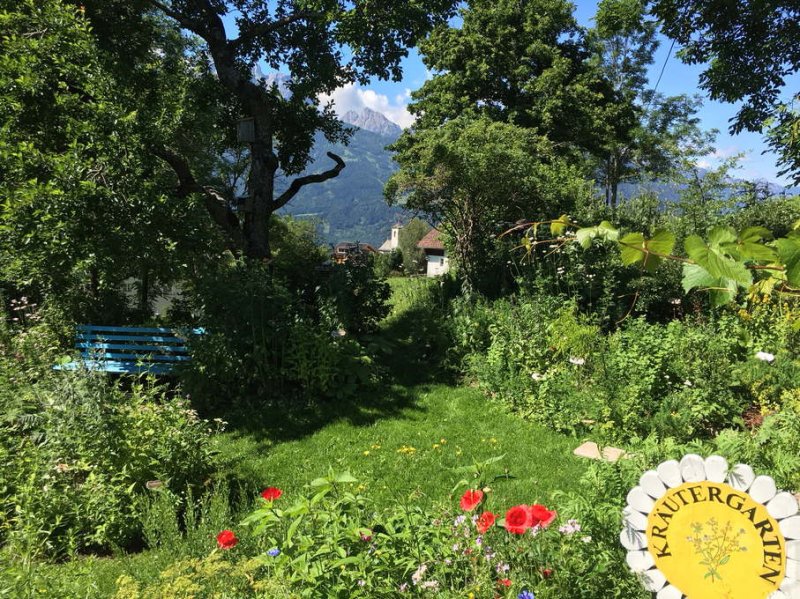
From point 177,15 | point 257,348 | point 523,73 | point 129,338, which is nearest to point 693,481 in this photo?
point 257,348

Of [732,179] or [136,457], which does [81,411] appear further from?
[732,179]

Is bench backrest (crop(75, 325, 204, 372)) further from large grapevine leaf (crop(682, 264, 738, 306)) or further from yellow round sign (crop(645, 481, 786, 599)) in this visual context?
large grapevine leaf (crop(682, 264, 738, 306))

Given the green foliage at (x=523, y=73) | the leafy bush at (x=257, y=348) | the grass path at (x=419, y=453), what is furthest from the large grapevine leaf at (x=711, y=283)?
the green foliage at (x=523, y=73)

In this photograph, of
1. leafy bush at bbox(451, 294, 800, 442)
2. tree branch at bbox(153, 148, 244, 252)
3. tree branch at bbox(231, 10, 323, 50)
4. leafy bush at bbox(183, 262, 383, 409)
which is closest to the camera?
leafy bush at bbox(451, 294, 800, 442)

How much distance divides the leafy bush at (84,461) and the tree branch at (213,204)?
4292 mm

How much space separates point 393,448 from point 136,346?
12.0 ft

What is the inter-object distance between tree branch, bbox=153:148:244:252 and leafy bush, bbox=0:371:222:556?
4.29 m

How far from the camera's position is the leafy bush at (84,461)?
2.99m

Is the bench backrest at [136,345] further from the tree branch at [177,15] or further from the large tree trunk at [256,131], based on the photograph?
the tree branch at [177,15]

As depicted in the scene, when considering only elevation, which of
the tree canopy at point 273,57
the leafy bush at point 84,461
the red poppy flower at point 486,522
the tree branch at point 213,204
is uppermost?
the tree canopy at point 273,57

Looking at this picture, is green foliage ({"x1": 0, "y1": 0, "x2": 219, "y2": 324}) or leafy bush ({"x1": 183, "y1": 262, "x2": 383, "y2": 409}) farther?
leafy bush ({"x1": 183, "y1": 262, "x2": 383, "y2": 409})

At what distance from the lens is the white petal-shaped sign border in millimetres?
1512

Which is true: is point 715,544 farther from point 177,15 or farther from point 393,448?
point 177,15

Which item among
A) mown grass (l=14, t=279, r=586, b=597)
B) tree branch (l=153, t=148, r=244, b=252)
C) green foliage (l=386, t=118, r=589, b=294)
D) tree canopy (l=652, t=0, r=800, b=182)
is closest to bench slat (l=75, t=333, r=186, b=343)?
mown grass (l=14, t=279, r=586, b=597)
